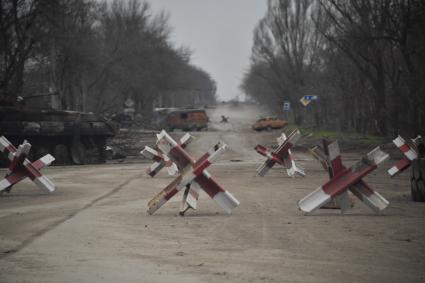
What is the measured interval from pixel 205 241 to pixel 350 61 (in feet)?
131

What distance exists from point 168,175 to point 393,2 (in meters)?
17.5

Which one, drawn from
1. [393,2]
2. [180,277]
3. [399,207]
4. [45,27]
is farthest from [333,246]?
[45,27]

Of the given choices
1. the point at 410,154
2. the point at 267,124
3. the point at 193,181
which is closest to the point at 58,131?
the point at 410,154

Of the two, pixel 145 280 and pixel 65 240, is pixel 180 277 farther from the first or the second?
pixel 65 240

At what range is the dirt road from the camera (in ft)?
23.5

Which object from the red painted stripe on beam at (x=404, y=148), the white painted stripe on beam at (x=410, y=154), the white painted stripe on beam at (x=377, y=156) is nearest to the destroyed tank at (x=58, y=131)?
the red painted stripe on beam at (x=404, y=148)

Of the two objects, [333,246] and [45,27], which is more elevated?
[45,27]

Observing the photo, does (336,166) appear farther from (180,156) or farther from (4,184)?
(4,184)

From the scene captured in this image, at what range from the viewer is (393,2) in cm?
3444

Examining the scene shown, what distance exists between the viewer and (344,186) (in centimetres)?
1085

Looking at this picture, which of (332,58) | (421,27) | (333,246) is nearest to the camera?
(333,246)

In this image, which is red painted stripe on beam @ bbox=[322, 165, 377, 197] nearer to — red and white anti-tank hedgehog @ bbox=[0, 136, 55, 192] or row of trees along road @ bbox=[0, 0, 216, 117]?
red and white anti-tank hedgehog @ bbox=[0, 136, 55, 192]

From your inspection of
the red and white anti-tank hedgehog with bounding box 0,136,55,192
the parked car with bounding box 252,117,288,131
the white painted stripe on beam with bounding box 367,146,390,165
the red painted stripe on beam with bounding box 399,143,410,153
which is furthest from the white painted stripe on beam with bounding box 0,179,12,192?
the parked car with bounding box 252,117,288,131

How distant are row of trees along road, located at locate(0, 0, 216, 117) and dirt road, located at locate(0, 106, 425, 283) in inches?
817
